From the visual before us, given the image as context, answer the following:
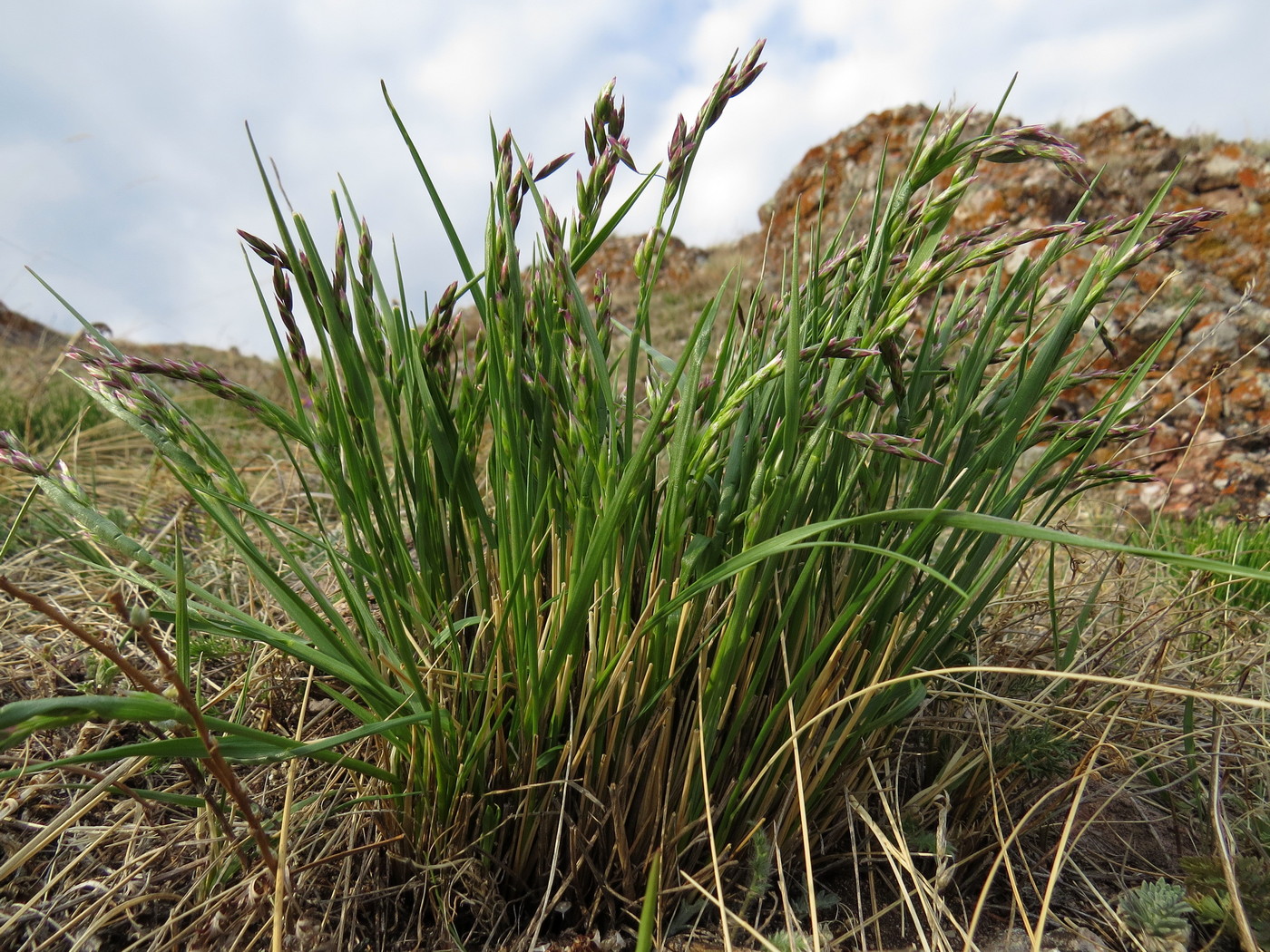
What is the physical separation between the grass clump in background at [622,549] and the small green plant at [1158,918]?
0.55 ft

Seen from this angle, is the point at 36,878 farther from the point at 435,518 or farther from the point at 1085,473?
the point at 1085,473

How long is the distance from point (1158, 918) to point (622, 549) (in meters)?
0.70

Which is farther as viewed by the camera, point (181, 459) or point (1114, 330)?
point (1114, 330)

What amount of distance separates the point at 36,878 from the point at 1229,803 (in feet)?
5.57

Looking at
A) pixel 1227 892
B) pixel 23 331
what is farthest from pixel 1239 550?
pixel 23 331

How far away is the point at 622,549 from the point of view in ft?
2.92

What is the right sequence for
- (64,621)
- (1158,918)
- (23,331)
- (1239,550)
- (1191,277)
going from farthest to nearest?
(23,331), (1191,277), (1239,550), (1158,918), (64,621)

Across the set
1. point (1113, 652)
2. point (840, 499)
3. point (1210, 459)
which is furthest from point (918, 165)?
point (1210, 459)

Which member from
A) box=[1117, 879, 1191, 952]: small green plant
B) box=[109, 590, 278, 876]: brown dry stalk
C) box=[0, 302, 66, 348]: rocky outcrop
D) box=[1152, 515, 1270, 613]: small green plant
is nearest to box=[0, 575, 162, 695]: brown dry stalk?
box=[109, 590, 278, 876]: brown dry stalk

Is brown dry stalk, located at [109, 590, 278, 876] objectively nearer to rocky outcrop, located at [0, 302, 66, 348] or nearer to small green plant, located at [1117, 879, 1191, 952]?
small green plant, located at [1117, 879, 1191, 952]

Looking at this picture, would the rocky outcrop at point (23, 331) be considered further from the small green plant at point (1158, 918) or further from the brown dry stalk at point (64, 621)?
the small green plant at point (1158, 918)

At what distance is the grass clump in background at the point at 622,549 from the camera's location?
757 mm

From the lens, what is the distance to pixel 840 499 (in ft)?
2.50

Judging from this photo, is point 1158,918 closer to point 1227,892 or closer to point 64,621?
point 1227,892
